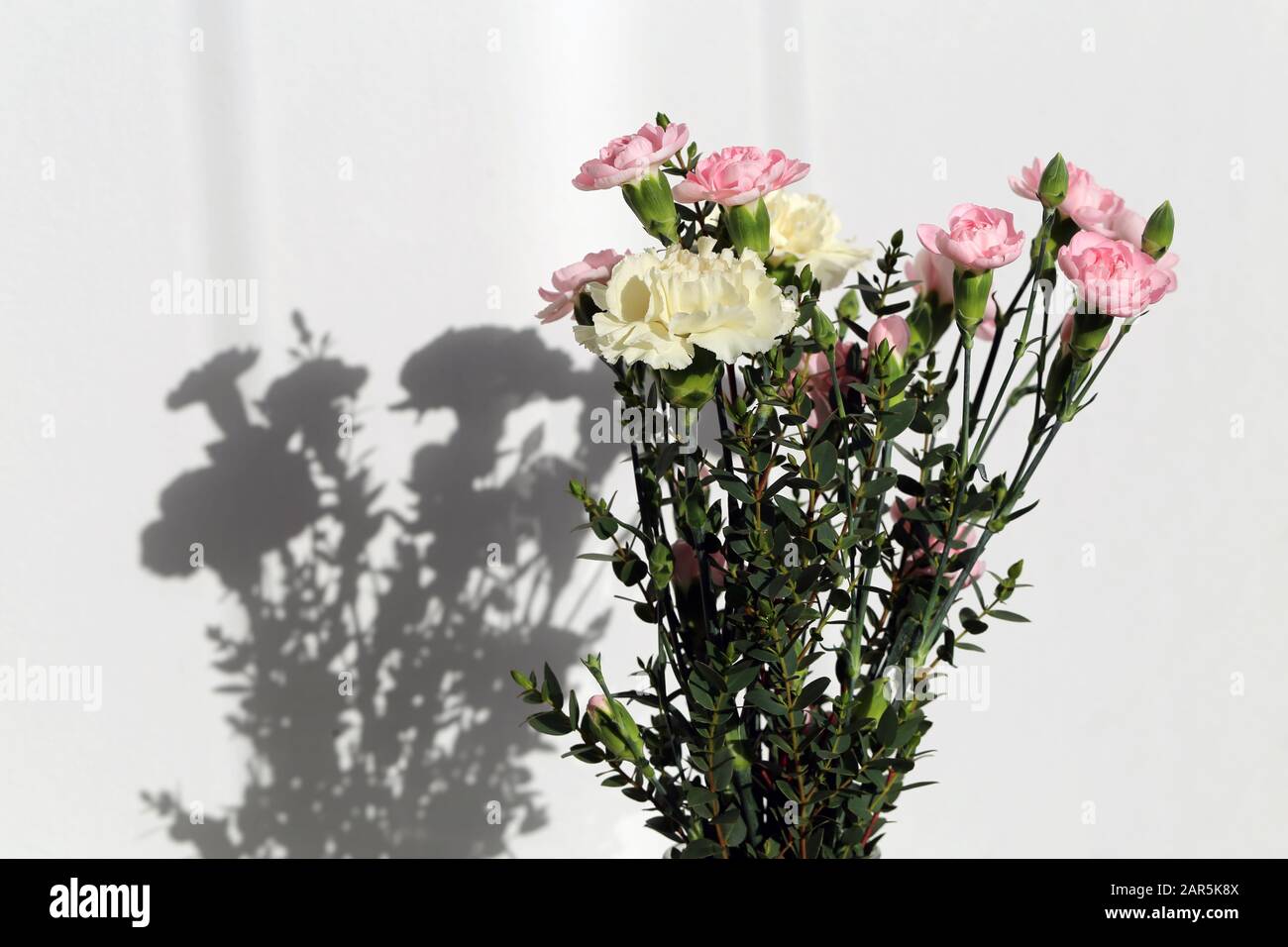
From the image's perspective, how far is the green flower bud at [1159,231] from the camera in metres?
0.76

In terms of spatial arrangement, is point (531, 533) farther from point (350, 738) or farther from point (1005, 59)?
point (1005, 59)

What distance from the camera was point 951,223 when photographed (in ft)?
2.58

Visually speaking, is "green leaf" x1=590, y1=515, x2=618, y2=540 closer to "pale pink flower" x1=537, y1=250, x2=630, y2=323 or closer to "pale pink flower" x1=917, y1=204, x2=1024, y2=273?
"pale pink flower" x1=537, y1=250, x2=630, y2=323

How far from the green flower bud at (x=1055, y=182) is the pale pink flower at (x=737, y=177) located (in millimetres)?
164

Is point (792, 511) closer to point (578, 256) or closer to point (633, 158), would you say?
point (633, 158)

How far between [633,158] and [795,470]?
0.78ft

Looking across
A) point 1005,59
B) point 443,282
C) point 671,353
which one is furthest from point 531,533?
point 1005,59

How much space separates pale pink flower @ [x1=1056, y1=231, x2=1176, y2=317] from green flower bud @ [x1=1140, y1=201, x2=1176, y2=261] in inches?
1.1

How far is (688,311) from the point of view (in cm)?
69

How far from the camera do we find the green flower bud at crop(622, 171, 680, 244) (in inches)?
30.1

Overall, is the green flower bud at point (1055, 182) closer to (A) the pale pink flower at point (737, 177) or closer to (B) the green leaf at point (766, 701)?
(A) the pale pink flower at point (737, 177)

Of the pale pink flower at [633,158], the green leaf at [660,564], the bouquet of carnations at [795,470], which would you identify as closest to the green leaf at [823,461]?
the bouquet of carnations at [795,470]
